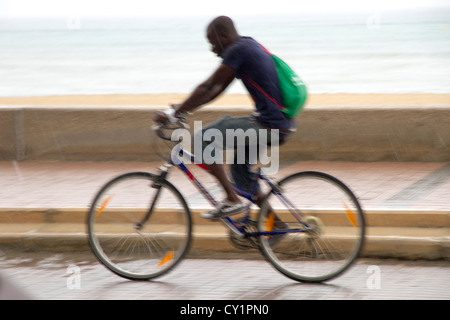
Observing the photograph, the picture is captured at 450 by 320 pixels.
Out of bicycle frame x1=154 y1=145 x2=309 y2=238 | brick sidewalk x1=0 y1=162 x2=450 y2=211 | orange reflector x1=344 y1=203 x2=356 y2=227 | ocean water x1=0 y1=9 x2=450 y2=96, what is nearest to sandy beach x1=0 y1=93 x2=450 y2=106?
ocean water x1=0 y1=9 x2=450 y2=96

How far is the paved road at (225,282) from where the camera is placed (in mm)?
5051

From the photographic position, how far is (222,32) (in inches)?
202

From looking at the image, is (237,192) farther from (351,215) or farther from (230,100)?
(230,100)

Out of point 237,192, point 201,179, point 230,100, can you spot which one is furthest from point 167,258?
point 230,100

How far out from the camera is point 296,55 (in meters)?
53.0

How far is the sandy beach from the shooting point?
12773mm

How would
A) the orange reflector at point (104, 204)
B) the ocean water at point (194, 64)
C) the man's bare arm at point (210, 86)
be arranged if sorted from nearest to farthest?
the man's bare arm at point (210, 86)
the orange reflector at point (104, 204)
the ocean water at point (194, 64)

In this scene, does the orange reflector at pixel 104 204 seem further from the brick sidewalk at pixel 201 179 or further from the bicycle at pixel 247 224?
the brick sidewalk at pixel 201 179

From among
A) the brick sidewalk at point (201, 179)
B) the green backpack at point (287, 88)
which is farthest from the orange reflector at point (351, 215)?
the brick sidewalk at point (201, 179)

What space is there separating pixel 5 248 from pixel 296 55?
156 ft

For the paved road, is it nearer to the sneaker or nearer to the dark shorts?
the sneaker
